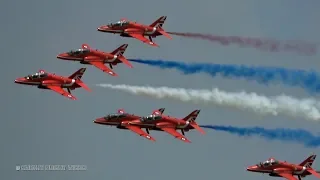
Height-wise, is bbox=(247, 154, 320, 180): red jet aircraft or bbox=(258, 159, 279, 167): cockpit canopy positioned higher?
bbox=(258, 159, 279, 167): cockpit canopy

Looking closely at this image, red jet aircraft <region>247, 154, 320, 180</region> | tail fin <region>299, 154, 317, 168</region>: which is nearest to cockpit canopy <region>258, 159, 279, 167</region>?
red jet aircraft <region>247, 154, 320, 180</region>

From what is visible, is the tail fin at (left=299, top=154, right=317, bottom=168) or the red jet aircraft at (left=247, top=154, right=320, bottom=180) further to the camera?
the tail fin at (left=299, top=154, right=317, bottom=168)

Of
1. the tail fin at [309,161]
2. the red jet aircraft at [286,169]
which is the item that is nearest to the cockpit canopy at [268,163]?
the red jet aircraft at [286,169]

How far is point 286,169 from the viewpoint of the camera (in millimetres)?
196125

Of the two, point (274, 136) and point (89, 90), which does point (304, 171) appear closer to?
point (274, 136)

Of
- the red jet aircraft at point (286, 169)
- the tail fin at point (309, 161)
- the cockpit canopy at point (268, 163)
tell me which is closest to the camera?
the red jet aircraft at point (286, 169)

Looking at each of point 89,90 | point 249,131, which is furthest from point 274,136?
point 89,90

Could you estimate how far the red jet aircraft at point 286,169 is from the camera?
196000mm

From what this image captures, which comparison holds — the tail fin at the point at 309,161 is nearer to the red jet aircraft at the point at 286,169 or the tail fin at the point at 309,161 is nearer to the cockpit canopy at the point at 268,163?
the red jet aircraft at the point at 286,169

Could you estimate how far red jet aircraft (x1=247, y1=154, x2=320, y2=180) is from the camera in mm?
196000

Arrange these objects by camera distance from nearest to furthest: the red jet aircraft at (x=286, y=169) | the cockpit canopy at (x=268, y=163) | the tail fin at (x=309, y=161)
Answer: the red jet aircraft at (x=286, y=169) < the tail fin at (x=309, y=161) < the cockpit canopy at (x=268, y=163)

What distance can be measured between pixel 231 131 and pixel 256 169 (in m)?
6.19

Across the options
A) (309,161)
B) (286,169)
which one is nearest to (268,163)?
(286,169)

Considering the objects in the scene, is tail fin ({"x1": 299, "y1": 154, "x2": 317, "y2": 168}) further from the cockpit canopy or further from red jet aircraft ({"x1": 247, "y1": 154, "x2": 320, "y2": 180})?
the cockpit canopy
